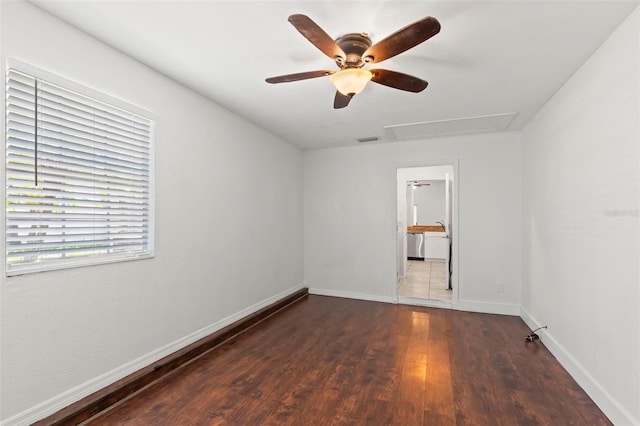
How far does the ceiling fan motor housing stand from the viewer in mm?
1906

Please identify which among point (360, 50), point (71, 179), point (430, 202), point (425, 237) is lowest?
point (425, 237)

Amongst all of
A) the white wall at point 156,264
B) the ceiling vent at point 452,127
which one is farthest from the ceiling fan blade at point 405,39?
the ceiling vent at point 452,127

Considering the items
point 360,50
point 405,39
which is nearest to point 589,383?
point 405,39

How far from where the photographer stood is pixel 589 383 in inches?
87.1

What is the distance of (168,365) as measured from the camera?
2.51 m

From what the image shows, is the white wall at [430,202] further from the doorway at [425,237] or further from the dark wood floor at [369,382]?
the dark wood floor at [369,382]

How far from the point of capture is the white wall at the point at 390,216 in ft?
13.5

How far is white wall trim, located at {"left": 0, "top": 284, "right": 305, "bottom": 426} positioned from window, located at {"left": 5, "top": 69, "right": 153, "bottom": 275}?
795 mm

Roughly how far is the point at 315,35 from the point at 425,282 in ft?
17.5

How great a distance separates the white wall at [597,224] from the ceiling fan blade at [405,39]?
127cm

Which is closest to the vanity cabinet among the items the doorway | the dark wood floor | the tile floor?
the doorway

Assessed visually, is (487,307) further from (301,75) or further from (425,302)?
(301,75)

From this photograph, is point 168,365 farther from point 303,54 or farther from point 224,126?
point 303,54

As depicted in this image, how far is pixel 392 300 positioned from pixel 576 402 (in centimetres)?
261
